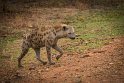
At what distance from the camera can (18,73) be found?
9156 mm

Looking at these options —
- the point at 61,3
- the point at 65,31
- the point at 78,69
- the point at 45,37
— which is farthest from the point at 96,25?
the point at 61,3

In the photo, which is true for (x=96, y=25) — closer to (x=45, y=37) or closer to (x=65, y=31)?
(x=65, y=31)

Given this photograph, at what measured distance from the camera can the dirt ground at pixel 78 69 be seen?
831 cm

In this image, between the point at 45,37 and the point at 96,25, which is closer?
the point at 45,37

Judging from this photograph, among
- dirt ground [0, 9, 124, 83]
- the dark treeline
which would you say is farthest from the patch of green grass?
the dark treeline

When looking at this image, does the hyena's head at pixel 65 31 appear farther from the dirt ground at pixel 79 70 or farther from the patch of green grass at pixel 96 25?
the patch of green grass at pixel 96 25

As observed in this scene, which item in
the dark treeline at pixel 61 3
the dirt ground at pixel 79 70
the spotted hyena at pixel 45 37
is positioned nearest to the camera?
the dirt ground at pixel 79 70

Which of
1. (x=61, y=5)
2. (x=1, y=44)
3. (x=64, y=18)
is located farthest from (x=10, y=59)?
(x=61, y=5)

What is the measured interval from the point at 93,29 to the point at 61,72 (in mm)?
6093

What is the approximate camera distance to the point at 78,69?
897 cm

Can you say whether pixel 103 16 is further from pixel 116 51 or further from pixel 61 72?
pixel 61 72

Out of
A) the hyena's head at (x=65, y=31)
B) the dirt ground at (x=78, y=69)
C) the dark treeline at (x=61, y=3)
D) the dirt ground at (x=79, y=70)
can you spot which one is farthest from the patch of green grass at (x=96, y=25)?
the dark treeline at (x=61, y=3)

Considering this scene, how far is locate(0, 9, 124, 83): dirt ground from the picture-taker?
8312mm

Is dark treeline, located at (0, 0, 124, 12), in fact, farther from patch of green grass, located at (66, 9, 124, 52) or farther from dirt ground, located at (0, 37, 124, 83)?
dirt ground, located at (0, 37, 124, 83)
